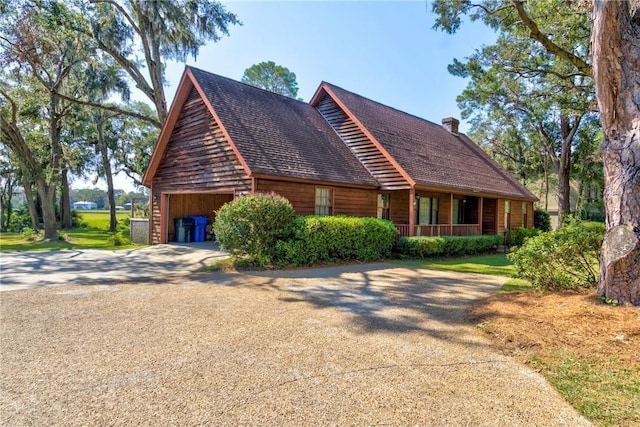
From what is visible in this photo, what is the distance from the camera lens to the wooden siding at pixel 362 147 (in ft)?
49.7

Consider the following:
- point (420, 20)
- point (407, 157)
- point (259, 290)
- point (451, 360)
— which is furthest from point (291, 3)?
point (451, 360)

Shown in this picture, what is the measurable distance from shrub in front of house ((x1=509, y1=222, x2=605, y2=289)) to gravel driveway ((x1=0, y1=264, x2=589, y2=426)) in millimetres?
1372

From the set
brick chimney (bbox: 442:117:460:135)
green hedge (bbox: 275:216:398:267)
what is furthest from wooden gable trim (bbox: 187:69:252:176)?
brick chimney (bbox: 442:117:460:135)

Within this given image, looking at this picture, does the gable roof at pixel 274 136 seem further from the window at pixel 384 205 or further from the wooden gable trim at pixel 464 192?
the wooden gable trim at pixel 464 192

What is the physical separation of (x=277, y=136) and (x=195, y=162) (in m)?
3.47

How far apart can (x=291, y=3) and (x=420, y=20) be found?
4702 mm

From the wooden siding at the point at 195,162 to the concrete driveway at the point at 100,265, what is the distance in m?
2.35

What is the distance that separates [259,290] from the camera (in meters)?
7.36

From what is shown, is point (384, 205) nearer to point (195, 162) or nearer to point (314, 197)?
point (314, 197)

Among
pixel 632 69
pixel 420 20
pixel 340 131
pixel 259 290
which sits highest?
pixel 420 20

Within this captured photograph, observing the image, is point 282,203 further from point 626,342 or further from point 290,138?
point 626,342

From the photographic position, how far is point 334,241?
36.3ft

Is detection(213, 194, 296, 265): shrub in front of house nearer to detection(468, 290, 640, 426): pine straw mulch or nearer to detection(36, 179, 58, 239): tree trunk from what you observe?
detection(468, 290, 640, 426): pine straw mulch

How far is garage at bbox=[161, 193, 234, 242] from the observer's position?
15840 mm
